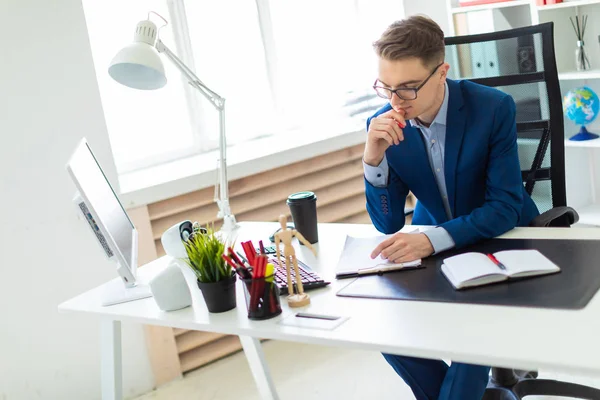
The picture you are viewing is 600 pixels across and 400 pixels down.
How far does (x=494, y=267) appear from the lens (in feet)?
5.57

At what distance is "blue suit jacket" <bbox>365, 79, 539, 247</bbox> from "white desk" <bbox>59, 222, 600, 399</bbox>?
0.31 ft

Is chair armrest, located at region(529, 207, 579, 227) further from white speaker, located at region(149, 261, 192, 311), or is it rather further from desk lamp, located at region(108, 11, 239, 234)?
desk lamp, located at region(108, 11, 239, 234)

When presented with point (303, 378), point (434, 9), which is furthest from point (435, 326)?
point (434, 9)

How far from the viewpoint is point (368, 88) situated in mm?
4316

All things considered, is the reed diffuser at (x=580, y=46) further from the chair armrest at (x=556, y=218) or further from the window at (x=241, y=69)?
the chair armrest at (x=556, y=218)

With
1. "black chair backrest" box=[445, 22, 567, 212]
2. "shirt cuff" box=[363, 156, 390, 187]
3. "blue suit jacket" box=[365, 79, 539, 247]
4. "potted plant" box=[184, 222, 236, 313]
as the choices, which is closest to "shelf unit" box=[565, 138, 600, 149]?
"black chair backrest" box=[445, 22, 567, 212]

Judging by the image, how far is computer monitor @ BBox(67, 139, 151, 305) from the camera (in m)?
1.96

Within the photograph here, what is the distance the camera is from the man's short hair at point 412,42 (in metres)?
2.01

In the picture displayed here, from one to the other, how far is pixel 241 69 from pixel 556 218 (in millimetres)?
2063

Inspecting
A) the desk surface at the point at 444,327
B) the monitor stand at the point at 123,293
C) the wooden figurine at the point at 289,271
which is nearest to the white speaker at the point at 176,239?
the monitor stand at the point at 123,293

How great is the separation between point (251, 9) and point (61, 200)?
147cm

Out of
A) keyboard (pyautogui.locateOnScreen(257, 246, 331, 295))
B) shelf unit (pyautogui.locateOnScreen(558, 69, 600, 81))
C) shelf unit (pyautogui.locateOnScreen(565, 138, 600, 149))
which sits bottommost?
shelf unit (pyautogui.locateOnScreen(565, 138, 600, 149))

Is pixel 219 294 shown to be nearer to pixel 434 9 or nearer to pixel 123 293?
pixel 123 293

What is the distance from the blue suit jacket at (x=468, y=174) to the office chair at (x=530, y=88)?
0.24 metres
